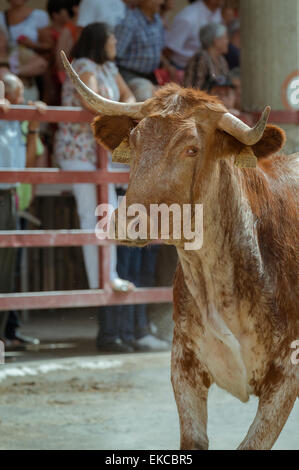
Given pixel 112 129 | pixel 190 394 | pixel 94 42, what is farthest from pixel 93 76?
pixel 190 394

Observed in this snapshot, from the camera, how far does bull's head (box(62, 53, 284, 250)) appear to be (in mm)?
3068

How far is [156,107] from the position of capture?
3.27m

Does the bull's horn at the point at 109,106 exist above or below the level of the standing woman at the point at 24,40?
below

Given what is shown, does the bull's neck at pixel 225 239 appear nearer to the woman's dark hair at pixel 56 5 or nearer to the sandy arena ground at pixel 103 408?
the sandy arena ground at pixel 103 408

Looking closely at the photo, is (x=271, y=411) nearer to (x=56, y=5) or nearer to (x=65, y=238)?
(x=65, y=238)

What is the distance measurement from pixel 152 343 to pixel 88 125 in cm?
177

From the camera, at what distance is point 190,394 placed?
3.42m

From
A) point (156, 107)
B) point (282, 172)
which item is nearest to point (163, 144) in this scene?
point (156, 107)

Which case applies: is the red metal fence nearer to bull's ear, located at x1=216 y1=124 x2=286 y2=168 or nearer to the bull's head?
the bull's head

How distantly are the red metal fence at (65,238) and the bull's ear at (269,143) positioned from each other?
3.48 metres

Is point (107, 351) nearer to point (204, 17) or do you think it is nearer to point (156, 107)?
point (204, 17)

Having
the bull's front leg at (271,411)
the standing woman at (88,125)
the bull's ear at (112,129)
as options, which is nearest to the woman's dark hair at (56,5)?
the standing woman at (88,125)

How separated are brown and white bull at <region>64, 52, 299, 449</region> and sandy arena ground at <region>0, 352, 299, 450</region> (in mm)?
1123

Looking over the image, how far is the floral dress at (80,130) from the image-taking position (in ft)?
21.7
